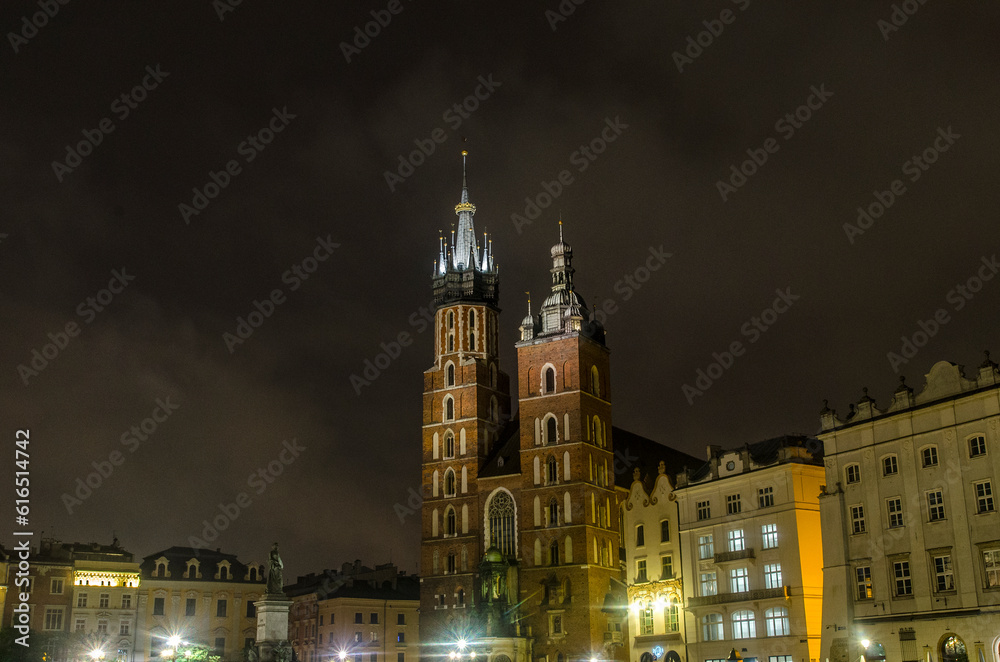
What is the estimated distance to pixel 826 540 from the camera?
49625 millimetres

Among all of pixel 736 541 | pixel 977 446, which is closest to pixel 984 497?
pixel 977 446

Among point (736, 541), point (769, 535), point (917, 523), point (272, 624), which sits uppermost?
point (769, 535)

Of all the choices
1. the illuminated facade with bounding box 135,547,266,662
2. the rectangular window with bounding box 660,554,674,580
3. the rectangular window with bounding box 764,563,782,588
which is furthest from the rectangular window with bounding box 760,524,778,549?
the illuminated facade with bounding box 135,547,266,662

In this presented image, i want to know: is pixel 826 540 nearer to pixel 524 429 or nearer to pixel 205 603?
pixel 524 429

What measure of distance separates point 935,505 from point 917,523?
1164 millimetres

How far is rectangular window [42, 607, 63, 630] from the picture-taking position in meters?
78.1

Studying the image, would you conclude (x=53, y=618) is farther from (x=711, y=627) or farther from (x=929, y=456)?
(x=929, y=456)

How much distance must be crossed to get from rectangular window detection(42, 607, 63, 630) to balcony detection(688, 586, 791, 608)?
4861 centimetres

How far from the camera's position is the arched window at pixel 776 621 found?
5288 centimetres

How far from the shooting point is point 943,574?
43.9 m

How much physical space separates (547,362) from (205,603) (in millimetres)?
35758

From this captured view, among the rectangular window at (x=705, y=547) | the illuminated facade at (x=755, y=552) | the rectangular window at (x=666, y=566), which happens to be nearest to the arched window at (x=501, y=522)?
the rectangular window at (x=666, y=566)

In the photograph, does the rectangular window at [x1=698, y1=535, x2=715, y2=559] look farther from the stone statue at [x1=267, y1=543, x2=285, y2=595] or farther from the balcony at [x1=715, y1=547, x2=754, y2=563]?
the stone statue at [x1=267, y1=543, x2=285, y2=595]

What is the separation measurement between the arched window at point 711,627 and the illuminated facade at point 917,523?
361 inches
